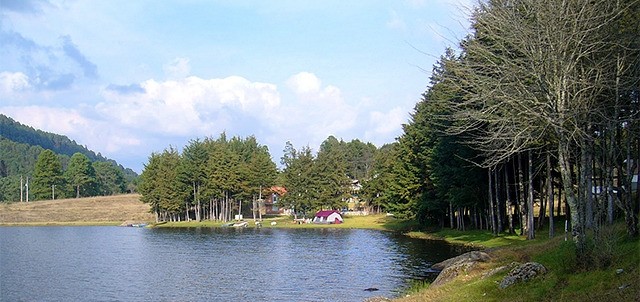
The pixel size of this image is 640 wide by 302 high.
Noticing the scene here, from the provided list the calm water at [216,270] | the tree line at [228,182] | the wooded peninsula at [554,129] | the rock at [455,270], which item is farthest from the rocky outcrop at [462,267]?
the tree line at [228,182]

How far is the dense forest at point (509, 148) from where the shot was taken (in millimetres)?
16922

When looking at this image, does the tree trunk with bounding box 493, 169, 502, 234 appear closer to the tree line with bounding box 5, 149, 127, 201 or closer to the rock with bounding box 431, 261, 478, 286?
the rock with bounding box 431, 261, 478, 286

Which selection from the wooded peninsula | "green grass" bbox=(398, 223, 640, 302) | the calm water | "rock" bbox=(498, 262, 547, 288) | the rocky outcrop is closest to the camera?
"green grass" bbox=(398, 223, 640, 302)

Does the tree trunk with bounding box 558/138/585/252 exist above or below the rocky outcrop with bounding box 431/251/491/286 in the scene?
above

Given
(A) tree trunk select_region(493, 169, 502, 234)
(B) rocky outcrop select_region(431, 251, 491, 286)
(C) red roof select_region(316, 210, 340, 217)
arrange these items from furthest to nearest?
(C) red roof select_region(316, 210, 340, 217) < (A) tree trunk select_region(493, 169, 502, 234) < (B) rocky outcrop select_region(431, 251, 491, 286)

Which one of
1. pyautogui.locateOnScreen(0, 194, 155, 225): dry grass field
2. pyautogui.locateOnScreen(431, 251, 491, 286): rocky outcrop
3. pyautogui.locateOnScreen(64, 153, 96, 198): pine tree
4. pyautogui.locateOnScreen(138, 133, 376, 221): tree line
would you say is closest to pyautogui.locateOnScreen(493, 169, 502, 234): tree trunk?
pyautogui.locateOnScreen(431, 251, 491, 286): rocky outcrop

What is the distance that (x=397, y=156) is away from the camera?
69500 millimetres

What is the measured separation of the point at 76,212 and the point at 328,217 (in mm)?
55785

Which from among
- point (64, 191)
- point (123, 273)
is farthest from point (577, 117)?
point (64, 191)

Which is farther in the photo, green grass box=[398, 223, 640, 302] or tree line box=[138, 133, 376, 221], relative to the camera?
tree line box=[138, 133, 376, 221]

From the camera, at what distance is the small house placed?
93125mm

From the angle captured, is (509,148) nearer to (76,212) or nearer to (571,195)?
(571,195)

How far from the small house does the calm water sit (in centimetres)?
3387

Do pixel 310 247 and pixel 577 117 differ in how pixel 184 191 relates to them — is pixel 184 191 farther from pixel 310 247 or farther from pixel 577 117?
pixel 577 117
